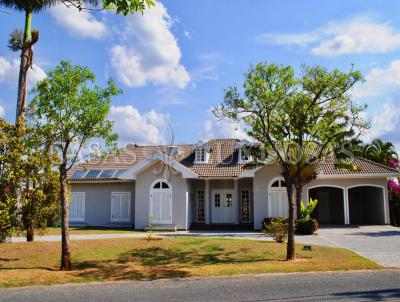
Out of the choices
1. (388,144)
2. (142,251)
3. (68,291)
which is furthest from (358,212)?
(68,291)

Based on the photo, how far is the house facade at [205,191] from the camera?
25.3 m

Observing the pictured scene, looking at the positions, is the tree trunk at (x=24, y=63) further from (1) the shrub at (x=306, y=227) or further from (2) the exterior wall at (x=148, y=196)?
(1) the shrub at (x=306, y=227)

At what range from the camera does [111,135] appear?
14.1m

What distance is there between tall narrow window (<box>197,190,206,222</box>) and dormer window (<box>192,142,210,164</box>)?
7.42 ft

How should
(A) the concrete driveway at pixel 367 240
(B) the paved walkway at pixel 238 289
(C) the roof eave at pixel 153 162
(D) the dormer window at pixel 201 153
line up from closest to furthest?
(B) the paved walkway at pixel 238 289, (A) the concrete driveway at pixel 367 240, (C) the roof eave at pixel 153 162, (D) the dormer window at pixel 201 153

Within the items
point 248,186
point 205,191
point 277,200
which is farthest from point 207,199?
point 277,200

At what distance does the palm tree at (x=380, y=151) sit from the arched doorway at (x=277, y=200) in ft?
55.3

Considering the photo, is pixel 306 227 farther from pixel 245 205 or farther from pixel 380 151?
pixel 380 151

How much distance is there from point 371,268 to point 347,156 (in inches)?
A: 481

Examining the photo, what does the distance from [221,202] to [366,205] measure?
36.4 ft

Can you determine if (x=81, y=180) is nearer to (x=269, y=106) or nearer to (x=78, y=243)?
(x=78, y=243)

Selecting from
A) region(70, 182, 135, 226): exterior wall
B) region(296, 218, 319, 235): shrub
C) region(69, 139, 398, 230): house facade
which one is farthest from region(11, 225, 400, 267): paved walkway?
region(70, 182, 135, 226): exterior wall

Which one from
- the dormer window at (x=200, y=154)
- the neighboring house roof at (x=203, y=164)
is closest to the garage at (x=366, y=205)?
the neighboring house roof at (x=203, y=164)

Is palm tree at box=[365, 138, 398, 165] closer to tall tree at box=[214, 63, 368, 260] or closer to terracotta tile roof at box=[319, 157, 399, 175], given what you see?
terracotta tile roof at box=[319, 157, 399, 175]
